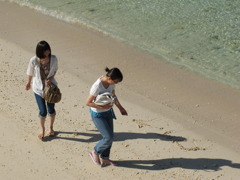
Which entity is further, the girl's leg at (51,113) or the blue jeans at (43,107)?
the girl's leg at (51,113)

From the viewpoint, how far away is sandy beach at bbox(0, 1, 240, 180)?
314 inches

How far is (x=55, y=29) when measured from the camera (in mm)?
13703

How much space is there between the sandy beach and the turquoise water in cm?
72

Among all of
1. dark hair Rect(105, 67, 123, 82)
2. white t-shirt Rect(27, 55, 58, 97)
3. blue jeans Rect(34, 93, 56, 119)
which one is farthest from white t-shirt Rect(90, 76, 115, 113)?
blue jeans Rect(34, 93, 56, 119)

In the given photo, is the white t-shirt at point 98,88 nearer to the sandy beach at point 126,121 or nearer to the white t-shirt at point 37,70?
the white t-shirt at point 37,70

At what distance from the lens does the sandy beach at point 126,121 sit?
7984 mm

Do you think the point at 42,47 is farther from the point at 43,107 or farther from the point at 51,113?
the point at 51,113

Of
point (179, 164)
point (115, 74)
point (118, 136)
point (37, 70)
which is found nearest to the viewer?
point (115, 74)

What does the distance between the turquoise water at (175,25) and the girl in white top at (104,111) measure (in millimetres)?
4407

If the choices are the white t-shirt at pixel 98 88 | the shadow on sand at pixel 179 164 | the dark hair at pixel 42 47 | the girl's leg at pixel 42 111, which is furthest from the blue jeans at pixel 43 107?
the shadow on sand at pixel 179 164

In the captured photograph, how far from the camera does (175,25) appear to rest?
14.9m

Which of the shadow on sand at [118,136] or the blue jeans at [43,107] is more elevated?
the blue jeans at [43,107]

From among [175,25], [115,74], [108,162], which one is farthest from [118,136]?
[175,25]

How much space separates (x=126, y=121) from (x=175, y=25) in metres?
6.17
